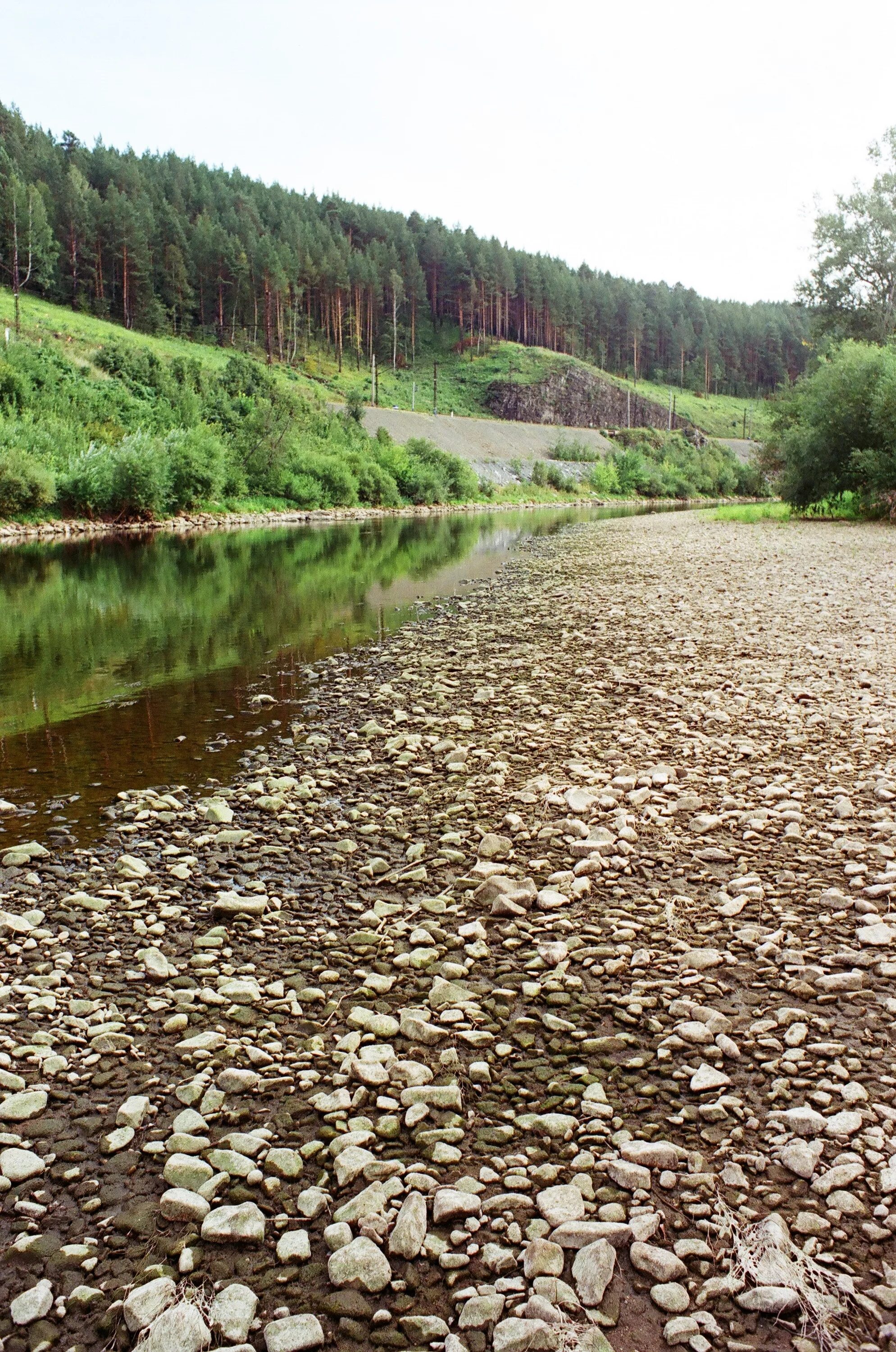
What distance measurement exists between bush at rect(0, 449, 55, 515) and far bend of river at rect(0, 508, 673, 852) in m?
5.67

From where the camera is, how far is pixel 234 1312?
2.79 metres

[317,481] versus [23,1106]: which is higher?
[317,481]

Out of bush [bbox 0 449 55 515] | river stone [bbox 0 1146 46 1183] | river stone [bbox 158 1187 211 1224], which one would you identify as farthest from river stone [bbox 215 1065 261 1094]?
bush [bbox 0 449 55 515]

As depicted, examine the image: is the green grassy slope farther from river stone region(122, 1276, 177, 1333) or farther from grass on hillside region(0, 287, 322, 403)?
river stone region(122, 1276, 177, 1333)

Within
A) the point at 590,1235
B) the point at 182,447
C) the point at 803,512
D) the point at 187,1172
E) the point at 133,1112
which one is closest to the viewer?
the point at 590,1235

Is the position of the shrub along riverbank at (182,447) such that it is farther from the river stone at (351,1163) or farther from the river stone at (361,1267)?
the river stone at (361,1267)

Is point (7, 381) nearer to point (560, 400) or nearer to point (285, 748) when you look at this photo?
point (285, 748)

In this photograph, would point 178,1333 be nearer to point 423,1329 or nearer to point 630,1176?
point 423,1329

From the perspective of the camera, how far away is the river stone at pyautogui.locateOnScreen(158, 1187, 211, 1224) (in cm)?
320

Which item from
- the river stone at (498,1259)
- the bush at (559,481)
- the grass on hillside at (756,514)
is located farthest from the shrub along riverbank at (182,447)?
the river stone at (498,1259)

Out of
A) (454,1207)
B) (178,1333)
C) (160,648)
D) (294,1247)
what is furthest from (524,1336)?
(160,648)

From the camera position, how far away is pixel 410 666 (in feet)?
43.2

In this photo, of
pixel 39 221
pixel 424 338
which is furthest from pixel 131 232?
pixel 424 338

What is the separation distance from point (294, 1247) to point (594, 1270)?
3.49ft
